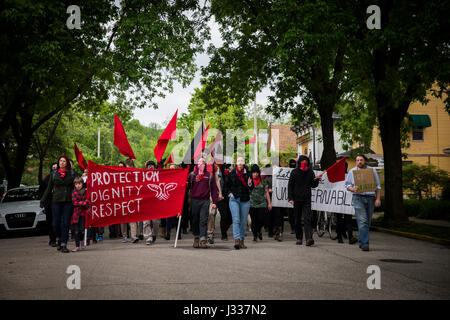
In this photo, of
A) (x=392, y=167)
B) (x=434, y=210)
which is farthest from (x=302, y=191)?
(x=434, y=210)

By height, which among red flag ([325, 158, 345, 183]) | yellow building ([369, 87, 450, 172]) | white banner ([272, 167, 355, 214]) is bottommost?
white banner ([272, 167, 355, 214])

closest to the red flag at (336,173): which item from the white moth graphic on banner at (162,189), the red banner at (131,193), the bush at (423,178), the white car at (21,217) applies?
the red banner at (131,193)

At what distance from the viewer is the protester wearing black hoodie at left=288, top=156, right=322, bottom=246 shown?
11367 mm

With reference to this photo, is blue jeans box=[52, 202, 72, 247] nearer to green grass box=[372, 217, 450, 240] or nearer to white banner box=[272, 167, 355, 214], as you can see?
white banner box=[272, 167, 355, 214]

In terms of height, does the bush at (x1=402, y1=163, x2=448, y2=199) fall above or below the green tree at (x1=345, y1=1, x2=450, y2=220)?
below

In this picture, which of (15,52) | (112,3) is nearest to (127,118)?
(112,3)

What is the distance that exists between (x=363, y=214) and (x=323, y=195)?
3.09m

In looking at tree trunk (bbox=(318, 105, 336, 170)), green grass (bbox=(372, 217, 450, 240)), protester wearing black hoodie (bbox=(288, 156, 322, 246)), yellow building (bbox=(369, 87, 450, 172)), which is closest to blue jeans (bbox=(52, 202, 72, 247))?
protester wearing black hoodie (bbox=(288, 156, 322, 246))

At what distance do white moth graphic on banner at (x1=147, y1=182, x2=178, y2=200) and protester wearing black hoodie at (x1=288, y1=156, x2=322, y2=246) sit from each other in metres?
2.88

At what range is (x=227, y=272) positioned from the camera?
24.3 feet

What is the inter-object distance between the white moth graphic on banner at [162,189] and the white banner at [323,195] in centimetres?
322

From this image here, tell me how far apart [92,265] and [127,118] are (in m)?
18.7
